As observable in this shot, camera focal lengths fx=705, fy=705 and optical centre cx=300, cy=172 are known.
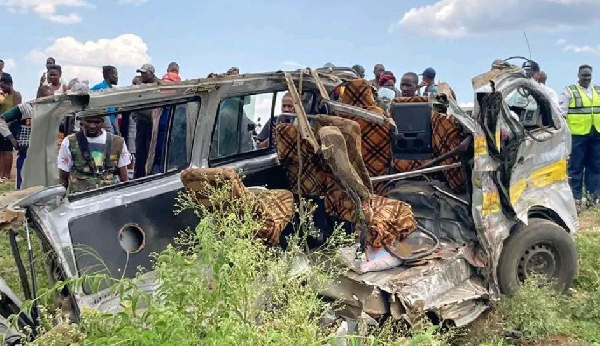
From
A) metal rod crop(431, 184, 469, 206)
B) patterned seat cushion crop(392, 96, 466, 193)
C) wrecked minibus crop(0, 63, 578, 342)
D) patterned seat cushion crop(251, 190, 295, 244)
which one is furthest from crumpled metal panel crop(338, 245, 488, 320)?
patterned seat cushion crop(392, 96, 466, 193)

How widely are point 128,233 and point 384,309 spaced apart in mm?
1875

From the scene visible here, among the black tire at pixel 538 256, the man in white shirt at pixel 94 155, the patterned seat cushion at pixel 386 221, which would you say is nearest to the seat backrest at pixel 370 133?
the patterned seat cushion at pixel 386 221

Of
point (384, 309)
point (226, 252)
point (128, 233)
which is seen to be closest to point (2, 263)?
point (128, 233)

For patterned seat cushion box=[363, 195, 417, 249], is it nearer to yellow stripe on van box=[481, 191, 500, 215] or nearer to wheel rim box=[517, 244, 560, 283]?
yellow stripe on van box=[481, 191, 500, 215]

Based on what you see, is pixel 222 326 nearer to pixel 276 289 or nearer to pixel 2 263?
pixel 276 289

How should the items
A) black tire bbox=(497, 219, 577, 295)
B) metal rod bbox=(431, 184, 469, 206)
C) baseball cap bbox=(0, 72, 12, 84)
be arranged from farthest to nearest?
baseball cap bbox=(0, 72, 12, 84), metal rod bbox=(431, 184, 469, 206), black tire bbox=(497, 219, 577, 295)

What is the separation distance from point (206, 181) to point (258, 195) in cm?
59

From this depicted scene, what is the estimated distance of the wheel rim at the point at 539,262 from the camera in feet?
19.6

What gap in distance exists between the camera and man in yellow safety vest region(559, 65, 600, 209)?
1018cm

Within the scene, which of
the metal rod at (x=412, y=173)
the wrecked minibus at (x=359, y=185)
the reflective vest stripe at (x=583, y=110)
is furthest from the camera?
A: the reflective vest stripe at (x=583, y=110)

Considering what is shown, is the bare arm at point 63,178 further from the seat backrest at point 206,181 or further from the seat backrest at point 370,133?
the seat backrest at point 370,133

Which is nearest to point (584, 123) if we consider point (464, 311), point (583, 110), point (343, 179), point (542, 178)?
point (583, 110)

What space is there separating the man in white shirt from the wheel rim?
336cm

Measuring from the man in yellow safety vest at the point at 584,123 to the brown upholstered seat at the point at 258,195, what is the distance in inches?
257
